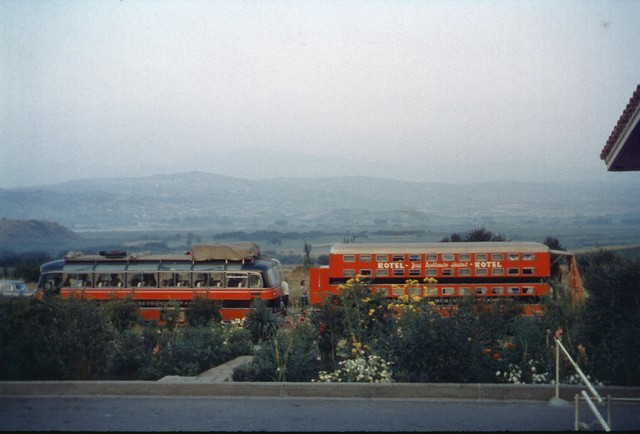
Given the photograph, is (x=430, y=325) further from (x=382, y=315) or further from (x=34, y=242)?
(x=34, y=242)

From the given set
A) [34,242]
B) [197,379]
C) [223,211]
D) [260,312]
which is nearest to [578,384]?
[197,379]

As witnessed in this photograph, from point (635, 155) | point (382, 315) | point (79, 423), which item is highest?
point (635, 155)

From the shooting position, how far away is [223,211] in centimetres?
18625

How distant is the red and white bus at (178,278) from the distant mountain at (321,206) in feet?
350

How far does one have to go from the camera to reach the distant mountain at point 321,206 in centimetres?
14312

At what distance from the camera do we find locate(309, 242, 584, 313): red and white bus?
2439 centimetres

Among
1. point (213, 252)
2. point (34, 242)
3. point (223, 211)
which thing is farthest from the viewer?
point (223, 211)

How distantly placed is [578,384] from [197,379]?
578cm

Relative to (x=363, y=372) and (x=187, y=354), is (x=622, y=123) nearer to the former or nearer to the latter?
(x=363, y=372)

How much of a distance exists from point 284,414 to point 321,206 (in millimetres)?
177220

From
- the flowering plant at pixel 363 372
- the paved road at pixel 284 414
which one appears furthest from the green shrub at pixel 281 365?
the paved road at pixel 284 414

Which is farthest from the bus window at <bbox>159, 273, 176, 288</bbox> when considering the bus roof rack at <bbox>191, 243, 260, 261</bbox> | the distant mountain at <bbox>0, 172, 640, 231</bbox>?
the distant mountain at <bbox>0, 172, 640, 231</bbox>

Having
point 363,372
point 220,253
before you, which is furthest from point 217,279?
point 363,372

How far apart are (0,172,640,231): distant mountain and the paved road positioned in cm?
11785
